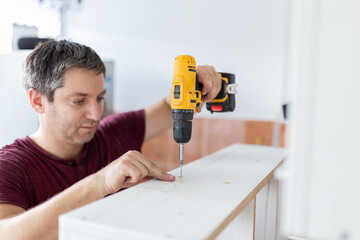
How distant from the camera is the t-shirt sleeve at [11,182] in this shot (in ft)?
3.10

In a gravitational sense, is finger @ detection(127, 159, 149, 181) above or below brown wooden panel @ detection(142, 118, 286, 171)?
above

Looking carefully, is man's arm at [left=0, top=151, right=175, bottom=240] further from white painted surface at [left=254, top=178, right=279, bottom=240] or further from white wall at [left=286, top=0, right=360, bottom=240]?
white wall at [left=286, top=0, right=360, bottom=240]

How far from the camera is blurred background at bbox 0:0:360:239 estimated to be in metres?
1.94

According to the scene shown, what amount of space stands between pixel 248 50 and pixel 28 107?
1474mm

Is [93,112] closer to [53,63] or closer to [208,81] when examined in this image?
[53,63]

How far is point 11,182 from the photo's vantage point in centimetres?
102

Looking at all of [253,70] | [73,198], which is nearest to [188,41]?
[253,70]

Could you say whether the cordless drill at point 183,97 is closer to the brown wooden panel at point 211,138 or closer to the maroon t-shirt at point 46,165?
the maroon t-shirt at point 46,165

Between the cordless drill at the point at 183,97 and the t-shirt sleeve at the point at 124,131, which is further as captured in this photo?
the t-shirt sleeve at the point at 124,131

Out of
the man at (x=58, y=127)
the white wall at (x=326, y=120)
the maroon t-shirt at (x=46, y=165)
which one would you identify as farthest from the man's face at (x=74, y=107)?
the white wall at (x=326, y=120)

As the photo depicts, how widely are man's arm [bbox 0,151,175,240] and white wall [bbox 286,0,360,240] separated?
1.36m

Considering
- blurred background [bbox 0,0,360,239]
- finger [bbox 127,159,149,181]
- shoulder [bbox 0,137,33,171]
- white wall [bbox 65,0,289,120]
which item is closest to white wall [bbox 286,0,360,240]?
blurred background [bbox 0,0,360,239]

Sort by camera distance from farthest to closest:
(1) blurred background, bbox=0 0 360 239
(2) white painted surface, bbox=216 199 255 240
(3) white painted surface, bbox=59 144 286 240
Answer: (1) blurred background, bbox=0 0 360 239 < (2) white painted surface, bbox=216 199 255 240 < (3) white painted surface, bbox=59 144 286 240

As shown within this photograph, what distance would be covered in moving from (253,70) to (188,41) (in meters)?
0.55
